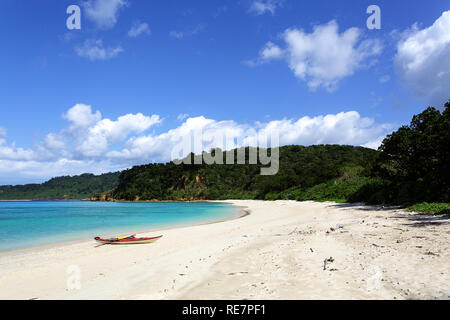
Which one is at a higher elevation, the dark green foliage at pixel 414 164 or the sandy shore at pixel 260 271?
the dark green foliage at pixel 414 164

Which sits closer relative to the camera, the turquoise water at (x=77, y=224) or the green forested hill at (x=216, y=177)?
the turquoise water at (x=77, y=224)

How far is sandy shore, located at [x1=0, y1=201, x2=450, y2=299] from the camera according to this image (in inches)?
245

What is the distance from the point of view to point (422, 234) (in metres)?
12.0

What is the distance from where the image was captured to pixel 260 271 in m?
8.10

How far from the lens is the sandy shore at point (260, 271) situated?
621cm

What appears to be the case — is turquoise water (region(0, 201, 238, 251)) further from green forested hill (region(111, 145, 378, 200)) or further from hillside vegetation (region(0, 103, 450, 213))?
green forested hill (region(111, 145, 378, 200))

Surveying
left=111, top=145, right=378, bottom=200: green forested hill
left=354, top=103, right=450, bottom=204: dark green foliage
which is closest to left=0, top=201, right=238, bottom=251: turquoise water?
left=354, top=103, right=450, bottom=204: dark green foliage

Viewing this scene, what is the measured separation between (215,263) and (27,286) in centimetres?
600

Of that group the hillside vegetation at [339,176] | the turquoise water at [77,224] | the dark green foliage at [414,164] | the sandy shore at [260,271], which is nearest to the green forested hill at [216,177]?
the hillside vegetation at [339,176]

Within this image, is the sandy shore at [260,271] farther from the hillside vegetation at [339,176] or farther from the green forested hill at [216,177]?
the green forested hill at [216,177]

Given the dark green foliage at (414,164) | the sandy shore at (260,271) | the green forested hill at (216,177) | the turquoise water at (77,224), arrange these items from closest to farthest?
the sandy shore at (260,271) → the turquoise water at (77,224) → the dark green foliage at (414,164) → the green forested hill at (216,177)
